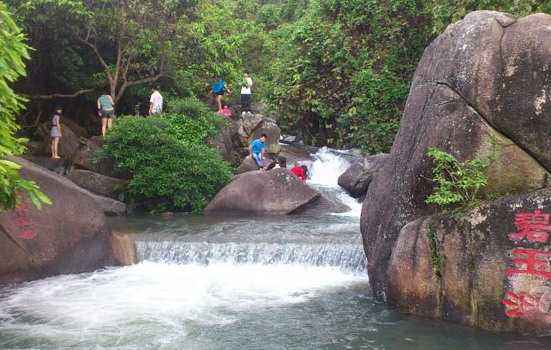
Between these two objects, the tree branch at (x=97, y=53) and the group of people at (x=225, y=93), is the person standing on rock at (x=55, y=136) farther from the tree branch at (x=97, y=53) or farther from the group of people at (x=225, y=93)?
the group of people at (x=225, y=93)

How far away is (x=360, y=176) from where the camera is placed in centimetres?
1995

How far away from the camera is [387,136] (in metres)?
23.6

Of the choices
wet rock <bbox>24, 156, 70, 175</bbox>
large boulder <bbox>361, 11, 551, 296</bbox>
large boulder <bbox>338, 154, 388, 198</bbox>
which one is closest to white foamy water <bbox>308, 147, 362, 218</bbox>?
large boulder <bbox>338, 154, 388, 198</bbox>

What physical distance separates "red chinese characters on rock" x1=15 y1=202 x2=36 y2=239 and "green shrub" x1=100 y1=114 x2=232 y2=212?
6.08m

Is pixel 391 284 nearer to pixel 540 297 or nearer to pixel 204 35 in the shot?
pixel 540 297

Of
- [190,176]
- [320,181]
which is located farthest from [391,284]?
[320,181]

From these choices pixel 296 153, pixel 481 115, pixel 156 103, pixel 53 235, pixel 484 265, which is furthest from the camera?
pixel 296 153

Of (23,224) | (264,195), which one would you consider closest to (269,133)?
(264,195)

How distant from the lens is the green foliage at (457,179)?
866 cm

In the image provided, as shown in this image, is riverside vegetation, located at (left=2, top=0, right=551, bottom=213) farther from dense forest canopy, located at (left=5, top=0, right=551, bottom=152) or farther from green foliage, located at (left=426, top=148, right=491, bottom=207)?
green foliage, located at (left=426, top=148, right=491, bottom=207)

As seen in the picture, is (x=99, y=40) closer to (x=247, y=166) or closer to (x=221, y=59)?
(x=221, y=59)

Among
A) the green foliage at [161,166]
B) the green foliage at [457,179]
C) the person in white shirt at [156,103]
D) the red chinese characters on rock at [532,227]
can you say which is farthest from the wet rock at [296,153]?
the red chinese characters on rock at [532,227]

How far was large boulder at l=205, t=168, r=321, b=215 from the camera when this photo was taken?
17375 millimetres

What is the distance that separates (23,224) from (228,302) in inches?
163
